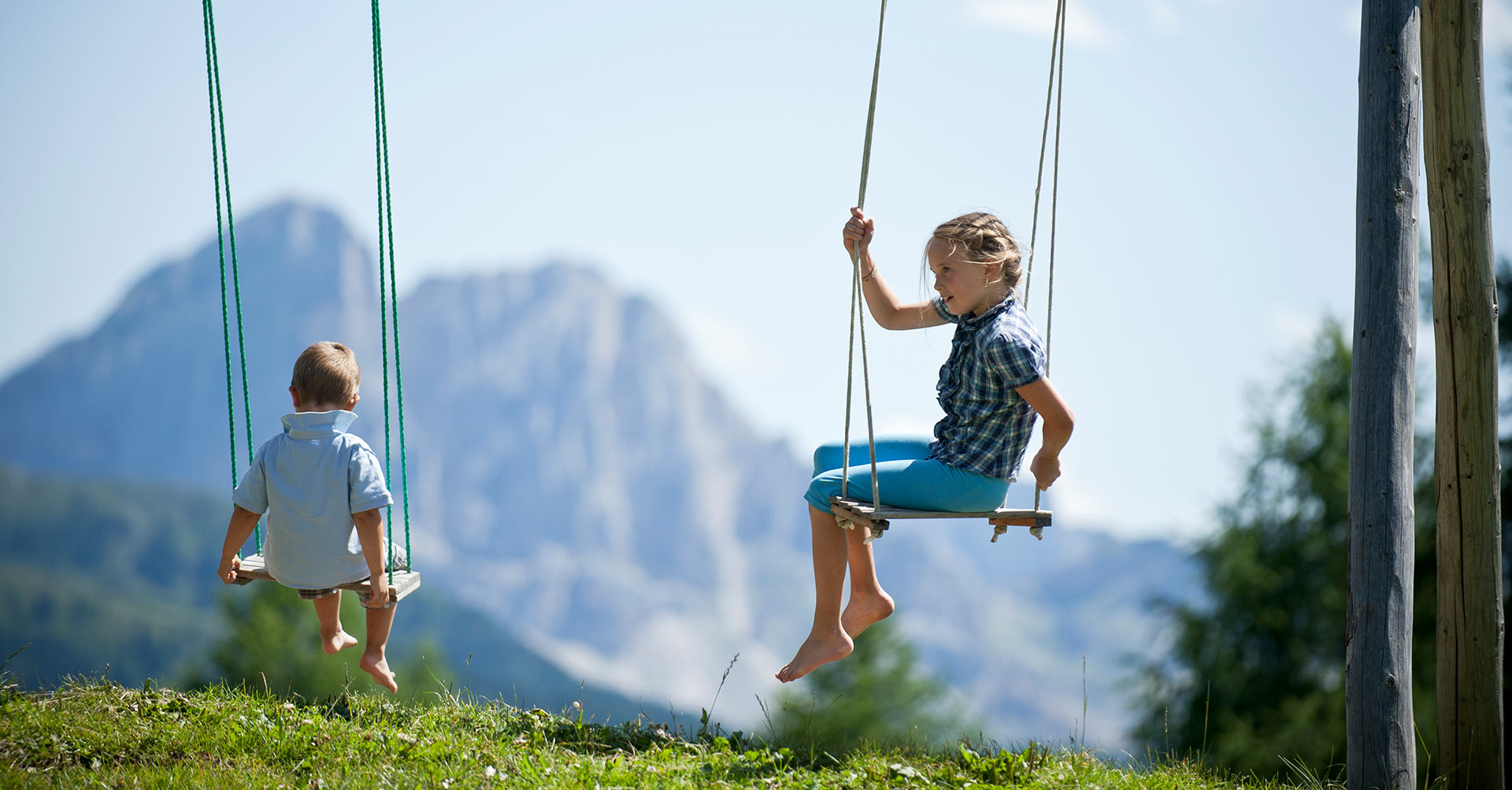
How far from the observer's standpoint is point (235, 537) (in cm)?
422

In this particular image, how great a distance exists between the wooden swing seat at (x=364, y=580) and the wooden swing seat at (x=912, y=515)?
1.55 m

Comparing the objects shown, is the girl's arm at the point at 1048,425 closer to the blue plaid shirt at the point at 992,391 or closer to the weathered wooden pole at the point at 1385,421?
the blue plaid shirt at the point at 992,391

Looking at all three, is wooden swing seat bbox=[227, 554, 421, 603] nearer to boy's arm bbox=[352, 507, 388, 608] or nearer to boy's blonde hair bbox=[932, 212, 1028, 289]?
boy's arm bbox=[352, 507, 388, 608]

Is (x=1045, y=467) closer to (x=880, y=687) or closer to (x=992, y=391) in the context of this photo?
(x=992, y=391)

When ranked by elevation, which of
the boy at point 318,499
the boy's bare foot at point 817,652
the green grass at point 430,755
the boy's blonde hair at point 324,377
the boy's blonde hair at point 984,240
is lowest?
the green grass at point 430,755

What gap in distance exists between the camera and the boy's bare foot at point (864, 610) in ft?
13.8

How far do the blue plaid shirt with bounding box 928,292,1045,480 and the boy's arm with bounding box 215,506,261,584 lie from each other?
8.19 ft

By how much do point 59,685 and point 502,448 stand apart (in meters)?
176

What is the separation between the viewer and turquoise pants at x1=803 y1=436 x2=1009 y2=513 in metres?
3.90

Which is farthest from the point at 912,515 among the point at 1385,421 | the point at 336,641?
the point at 336,641

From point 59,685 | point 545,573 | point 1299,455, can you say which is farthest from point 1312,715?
point 545,573

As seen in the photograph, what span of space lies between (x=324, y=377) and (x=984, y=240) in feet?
7.94

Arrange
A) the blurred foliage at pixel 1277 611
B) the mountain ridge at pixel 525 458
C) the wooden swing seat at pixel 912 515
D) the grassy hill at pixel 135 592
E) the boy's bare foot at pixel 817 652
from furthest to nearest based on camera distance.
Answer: the mountain ridge at pixel 525 458 < the grassy hill at pixel 135 592 < the blurred foliage at pixel 1277 611 < the boy's bare foot at pixel 817 652 < the wooden swing seat at pixel 912 515

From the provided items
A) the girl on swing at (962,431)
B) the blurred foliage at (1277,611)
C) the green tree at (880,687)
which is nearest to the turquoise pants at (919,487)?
the girl on swing at (962,431)
